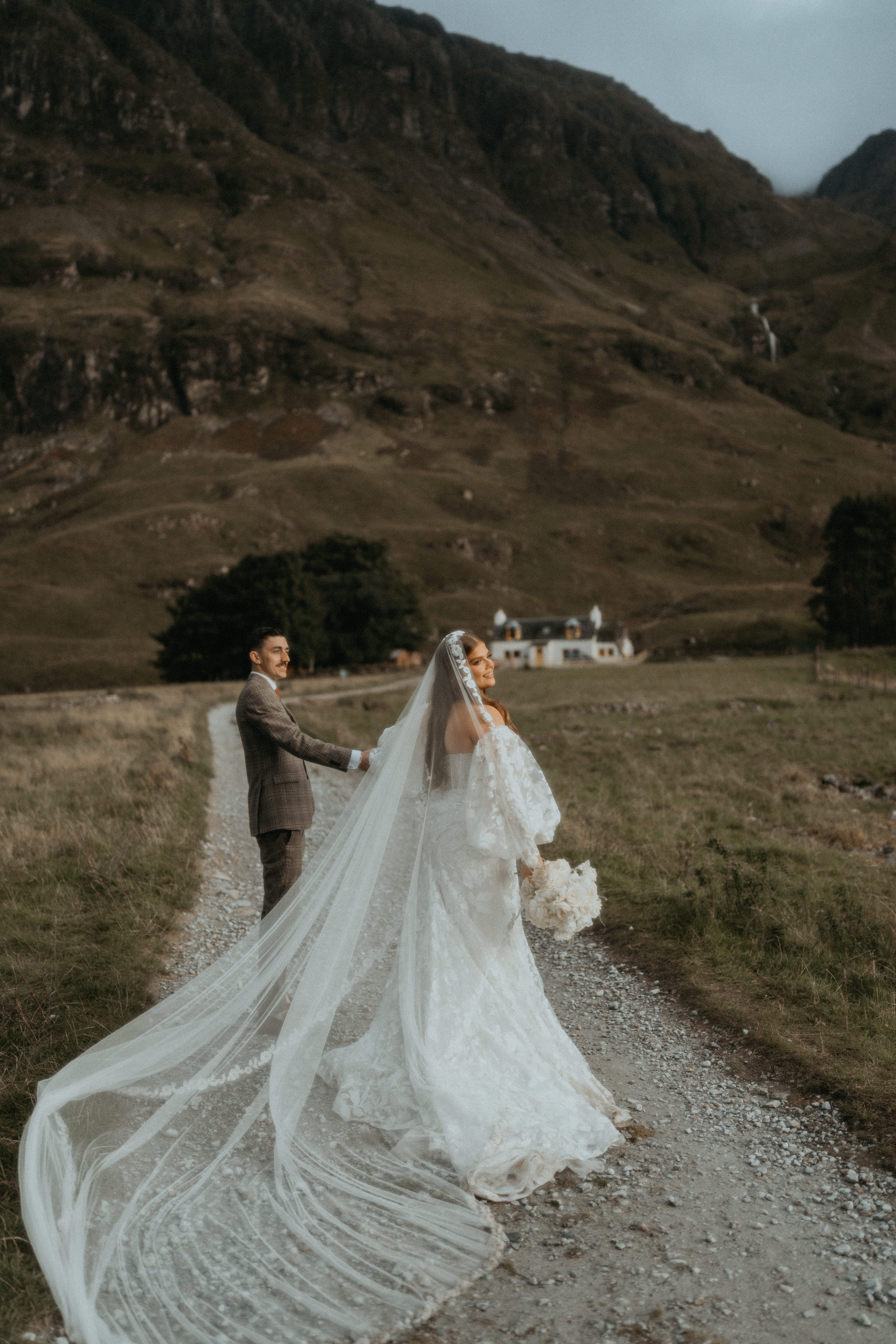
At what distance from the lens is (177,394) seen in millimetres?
189000

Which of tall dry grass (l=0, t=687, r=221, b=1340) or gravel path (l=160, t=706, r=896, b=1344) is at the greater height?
tall dry grass (l=0, t=687, r=221, b=1340)

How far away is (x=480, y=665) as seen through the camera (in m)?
6.26

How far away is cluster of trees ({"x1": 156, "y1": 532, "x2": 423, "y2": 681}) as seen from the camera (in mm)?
66625

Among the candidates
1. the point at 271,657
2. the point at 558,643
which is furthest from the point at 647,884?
the point at 558,643

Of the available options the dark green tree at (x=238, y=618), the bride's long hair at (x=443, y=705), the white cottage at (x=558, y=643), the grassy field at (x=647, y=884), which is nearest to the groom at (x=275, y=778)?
the bride's long hair at (x=443, y=705)

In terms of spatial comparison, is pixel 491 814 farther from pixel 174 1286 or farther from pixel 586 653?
pixel 586 653

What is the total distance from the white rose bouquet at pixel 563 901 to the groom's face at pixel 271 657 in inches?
100

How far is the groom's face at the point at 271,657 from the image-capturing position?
7125 mm

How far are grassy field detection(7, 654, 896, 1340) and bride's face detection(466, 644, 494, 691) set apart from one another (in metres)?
3.18

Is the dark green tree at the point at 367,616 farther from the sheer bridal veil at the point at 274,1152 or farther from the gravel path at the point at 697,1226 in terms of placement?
the gravel path at the point at 697,1226

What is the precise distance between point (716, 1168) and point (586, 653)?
302ft

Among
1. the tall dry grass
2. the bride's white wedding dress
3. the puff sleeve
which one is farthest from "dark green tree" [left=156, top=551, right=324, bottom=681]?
the puff sleeve

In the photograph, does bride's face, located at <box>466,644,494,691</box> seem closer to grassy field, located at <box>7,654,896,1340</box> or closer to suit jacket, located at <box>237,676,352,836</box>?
suit jacket, located at <box>237,676,352,836</box>

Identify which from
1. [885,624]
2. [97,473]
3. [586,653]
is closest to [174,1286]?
[885,624]
